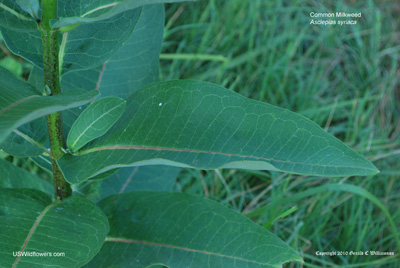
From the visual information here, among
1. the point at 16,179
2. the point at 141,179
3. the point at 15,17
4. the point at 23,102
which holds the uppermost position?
the point at 15,17

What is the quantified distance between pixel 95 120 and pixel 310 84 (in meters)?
1.77

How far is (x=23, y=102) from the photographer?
843 millimetres

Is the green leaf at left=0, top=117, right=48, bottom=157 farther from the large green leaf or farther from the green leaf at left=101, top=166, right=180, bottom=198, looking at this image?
the green leaf at left=101, top=166, right=180, bottom=198

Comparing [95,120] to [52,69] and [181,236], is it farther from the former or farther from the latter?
[181,236]

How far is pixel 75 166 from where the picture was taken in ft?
3.42

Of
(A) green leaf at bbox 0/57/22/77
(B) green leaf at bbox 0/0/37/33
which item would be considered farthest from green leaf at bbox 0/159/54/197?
(A) green leaf at bbox 0/57/22/77

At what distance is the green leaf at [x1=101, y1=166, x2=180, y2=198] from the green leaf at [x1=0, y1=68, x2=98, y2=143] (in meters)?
0.67

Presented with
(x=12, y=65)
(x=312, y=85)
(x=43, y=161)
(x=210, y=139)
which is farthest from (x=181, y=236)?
(x=312, y=85)

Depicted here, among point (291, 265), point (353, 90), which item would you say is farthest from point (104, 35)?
point (353, 90)

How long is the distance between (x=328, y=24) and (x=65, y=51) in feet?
7.01

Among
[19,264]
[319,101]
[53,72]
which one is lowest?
[319,101]

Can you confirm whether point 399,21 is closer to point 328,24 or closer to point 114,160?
point 328,24

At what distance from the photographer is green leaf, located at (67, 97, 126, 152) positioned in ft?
3.36

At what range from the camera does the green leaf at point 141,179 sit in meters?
1.61
